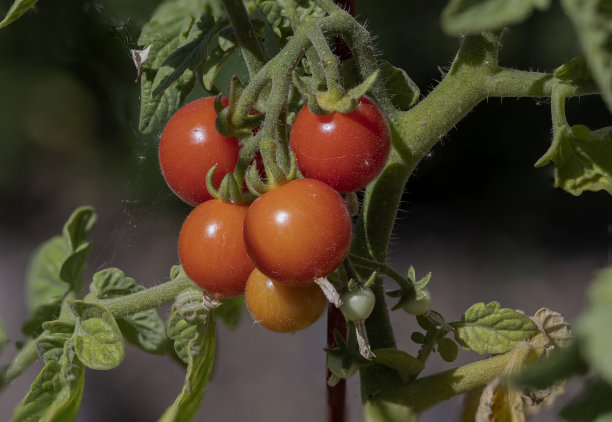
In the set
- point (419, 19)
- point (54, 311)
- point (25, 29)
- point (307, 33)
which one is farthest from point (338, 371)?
point (419, 19)

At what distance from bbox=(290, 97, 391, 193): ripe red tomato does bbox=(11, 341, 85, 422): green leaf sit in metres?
0.28

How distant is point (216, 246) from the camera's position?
469mm

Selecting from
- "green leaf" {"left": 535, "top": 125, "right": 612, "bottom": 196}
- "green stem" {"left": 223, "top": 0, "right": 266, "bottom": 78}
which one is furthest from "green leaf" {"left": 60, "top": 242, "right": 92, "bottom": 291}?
"green leaf" {"left": 535, "top": 125, "right": 612, "bottom": 196}

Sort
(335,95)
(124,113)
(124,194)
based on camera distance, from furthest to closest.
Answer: (124,194) → (124,113) → (335,95)

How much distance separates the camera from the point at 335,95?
0.46 m

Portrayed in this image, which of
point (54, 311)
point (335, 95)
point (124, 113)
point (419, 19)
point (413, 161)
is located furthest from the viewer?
point (419, 19)

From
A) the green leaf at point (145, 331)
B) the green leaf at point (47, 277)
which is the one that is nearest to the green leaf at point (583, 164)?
the green leaf at point (145, 331)

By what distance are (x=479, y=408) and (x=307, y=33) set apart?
0.31m

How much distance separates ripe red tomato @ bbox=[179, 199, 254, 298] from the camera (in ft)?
1.54

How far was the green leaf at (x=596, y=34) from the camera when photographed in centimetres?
26

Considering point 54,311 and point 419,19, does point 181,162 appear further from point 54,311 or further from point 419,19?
point 419,19

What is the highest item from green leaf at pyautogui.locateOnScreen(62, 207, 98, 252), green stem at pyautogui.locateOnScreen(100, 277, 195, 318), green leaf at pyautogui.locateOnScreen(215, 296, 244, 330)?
green stem at pyautogui.locateOnScreen(100, 277, 195, 318)

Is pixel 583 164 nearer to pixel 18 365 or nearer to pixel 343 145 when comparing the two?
pixel 343 145

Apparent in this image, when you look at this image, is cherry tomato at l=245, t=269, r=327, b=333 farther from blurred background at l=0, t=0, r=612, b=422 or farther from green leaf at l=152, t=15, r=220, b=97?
blurred background at l=0, t=0, r=612, b=422
